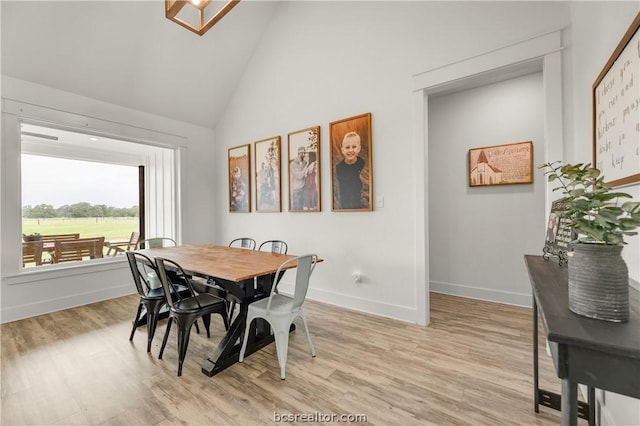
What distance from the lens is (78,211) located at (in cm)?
423

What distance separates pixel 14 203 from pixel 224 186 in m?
2.59

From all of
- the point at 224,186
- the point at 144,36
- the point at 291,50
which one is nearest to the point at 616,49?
the point at 291,50

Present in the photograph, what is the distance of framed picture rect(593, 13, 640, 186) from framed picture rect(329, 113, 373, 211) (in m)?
1.88

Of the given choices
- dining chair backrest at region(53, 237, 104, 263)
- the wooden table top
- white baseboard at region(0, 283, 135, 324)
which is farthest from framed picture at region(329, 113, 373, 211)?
dining chair backrest at region(53, 237, 104, 263)

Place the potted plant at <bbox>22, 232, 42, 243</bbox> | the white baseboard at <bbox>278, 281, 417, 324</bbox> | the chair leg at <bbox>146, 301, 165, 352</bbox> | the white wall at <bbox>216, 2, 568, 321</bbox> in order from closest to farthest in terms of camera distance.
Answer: the chair leg at <bbox>146, 301, 165, 352</bbox> < the white wall at <bbox>216, 2, 568, 321</bbox> < the white baseboard at <bbox>278, 281, 417, 324</bbox> < the potted plant at <bbox>22, 232, 42, 243</bbox>

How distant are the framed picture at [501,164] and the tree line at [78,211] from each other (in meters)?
5.57

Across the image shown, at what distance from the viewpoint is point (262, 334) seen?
95.9 inches

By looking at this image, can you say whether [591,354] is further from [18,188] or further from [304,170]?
[18,188]

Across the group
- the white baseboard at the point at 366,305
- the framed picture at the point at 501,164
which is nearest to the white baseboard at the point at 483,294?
the white baseboard at the point at 366,305

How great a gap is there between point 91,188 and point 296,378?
461cm

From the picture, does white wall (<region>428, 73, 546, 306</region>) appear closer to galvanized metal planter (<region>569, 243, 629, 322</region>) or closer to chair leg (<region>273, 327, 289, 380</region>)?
chair leg (<region>273, 327, 289, 380</region>)

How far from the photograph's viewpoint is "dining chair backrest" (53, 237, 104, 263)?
3.69 metres

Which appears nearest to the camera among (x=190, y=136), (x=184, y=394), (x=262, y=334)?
(x=184, y=394)

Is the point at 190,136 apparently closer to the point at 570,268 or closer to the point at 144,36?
the point at 144,36
